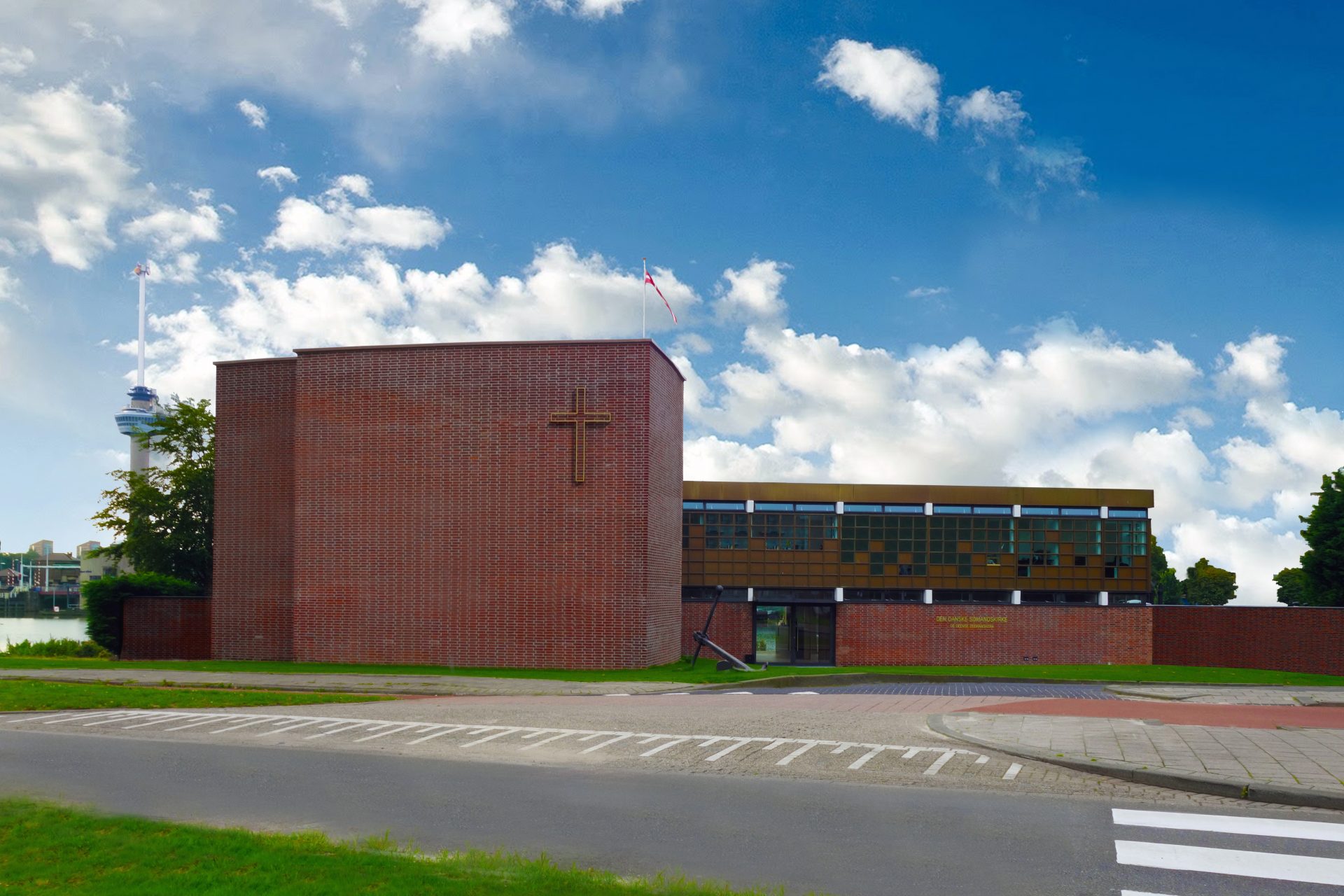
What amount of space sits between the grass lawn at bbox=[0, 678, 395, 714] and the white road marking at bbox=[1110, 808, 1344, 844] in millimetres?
16172

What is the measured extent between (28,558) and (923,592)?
155 metres

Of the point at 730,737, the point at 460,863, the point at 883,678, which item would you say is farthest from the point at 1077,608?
the point at 460,863

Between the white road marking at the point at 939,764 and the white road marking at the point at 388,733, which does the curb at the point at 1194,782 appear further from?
the white road marking at the point at 388,733

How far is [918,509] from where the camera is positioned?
56.5 metres

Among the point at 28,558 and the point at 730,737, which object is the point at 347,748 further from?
the point at 28,558

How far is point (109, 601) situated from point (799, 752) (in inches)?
1353

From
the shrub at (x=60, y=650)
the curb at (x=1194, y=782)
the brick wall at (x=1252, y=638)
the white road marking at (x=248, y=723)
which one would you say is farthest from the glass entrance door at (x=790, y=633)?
the curb at (x=1194, y=782)

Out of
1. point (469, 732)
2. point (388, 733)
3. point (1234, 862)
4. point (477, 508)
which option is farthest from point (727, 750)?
point (477, 508)

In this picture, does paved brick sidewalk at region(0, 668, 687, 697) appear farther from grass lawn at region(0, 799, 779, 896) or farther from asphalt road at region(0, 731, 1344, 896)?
grass lawn at region(0, 799, 779, 896)

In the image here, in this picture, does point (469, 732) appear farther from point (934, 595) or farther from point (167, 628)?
point (934, 595)

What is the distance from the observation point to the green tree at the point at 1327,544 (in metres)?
53.1

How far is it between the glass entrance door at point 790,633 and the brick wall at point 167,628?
23633mm

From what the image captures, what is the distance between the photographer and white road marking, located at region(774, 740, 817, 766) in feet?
43.7

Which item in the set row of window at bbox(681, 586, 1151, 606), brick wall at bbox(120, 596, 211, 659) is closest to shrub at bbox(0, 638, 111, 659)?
brick wall at bbox(120, 596, 211, 659)
